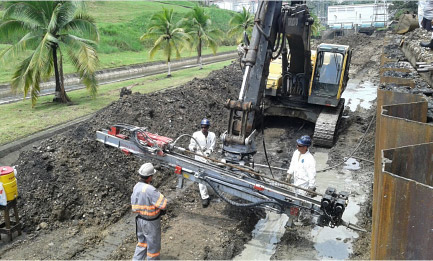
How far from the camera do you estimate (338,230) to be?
274 inches

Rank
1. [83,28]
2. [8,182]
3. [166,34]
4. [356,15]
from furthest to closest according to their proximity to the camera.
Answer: [356,15]
[166,34]
[83,28]
[8,182]

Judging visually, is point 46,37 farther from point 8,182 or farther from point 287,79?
point 8,182

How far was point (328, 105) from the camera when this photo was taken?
38.4ft

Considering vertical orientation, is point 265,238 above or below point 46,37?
below

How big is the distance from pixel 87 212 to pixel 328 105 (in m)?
7.52

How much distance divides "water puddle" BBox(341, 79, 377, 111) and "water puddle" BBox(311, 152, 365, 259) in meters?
7.83

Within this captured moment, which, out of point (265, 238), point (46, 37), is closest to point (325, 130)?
point (265, 238)

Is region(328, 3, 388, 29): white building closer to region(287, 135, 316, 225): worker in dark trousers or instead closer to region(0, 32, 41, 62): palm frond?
region(0, 32, 41, 62): palm frond

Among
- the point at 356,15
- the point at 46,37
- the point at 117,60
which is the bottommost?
the point at 117,60

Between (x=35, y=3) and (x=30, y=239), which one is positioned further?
(x=35, y=3)

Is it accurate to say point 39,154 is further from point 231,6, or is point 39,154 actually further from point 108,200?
point 231,6

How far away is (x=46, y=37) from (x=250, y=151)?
34.8 feet

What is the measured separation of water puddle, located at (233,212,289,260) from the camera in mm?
6224

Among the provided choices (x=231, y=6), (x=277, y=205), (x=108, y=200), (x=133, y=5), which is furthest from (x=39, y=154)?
(x=231, y=6)
